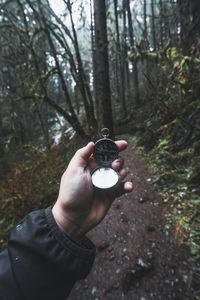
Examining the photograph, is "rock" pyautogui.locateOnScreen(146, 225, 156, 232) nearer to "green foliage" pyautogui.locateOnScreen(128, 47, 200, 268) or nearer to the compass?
"green foliage" pyautogui.locateOnScreen(128, 47, 200, 268)

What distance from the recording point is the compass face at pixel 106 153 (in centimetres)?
244

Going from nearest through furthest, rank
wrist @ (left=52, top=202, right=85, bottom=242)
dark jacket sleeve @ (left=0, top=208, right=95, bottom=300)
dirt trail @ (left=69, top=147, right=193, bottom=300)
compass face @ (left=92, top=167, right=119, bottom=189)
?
1. dark jacket sleeve @ (left=0, top=208, right=95, bottom=300)
2. wrist @ (left=52, top=202, right=85, bottom=242)
3. compass face @ (left=92, top=167, right=119, bottom=189)
4. dirt trail @ (left=69, top=147, right=193, bottom=300)

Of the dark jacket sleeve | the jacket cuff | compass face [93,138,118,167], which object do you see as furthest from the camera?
compass face [93,138,118,167]

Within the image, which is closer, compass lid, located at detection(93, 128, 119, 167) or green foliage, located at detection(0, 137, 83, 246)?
compass lid, located at detection(93, 128, 119, 167)

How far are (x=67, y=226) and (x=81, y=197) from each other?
27 centimetres

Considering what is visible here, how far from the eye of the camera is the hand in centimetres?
216

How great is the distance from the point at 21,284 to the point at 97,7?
240 inches

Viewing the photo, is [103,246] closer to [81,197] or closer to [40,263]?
[81,197]

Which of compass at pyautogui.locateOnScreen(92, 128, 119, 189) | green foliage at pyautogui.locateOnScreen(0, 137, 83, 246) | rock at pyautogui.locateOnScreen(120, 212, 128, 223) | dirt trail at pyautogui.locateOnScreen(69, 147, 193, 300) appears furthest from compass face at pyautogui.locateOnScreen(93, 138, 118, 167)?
green foliage at pyautogui.locateOnScreen(0, 137, 83, 246)

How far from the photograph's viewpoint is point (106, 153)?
96.7 inches

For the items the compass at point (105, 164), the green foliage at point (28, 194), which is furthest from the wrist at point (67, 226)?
the green foliage at point (28, 194)

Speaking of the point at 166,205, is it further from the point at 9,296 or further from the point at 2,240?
the point at 9,296

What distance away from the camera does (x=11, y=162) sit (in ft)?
50.8

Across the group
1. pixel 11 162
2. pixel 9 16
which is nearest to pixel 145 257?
pixel 9 16
